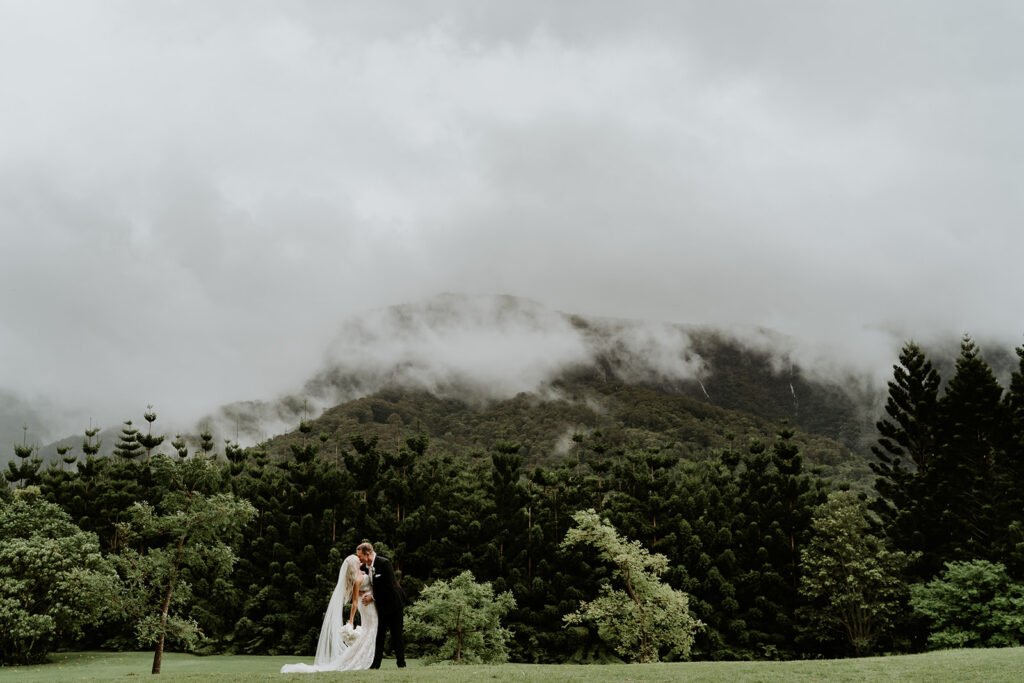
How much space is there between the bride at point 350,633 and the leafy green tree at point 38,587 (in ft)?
61.1

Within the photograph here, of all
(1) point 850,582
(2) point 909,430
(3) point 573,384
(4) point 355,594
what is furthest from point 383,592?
(3) point 573,384

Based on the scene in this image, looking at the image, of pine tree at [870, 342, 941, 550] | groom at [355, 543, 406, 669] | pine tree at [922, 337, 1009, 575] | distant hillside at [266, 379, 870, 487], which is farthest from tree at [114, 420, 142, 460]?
pine tree at [922, 337, 1009, 575]

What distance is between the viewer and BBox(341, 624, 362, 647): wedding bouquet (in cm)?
1177

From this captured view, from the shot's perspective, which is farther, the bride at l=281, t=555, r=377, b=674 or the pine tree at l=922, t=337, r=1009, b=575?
the pine tree at l=922, t=337, r=1009, b=575

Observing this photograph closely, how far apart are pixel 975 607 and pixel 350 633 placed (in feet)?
101

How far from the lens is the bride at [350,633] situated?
38.6 ft

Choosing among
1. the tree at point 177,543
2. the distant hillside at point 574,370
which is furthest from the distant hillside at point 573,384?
the tree at point 177,543

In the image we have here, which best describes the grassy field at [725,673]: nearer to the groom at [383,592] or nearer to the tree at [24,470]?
the groom at [383,592]

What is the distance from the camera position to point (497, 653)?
28016 millimetres

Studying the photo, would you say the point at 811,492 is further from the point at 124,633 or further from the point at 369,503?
the point at 124,633

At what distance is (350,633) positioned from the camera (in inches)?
463

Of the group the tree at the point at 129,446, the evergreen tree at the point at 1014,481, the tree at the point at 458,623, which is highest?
the tree at the point at 129,446

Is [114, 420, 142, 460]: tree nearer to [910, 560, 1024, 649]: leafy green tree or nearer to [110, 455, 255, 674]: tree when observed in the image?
[110, 455, 255, 674]: tree

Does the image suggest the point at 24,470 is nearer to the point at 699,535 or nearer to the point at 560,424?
the point at 699,535
